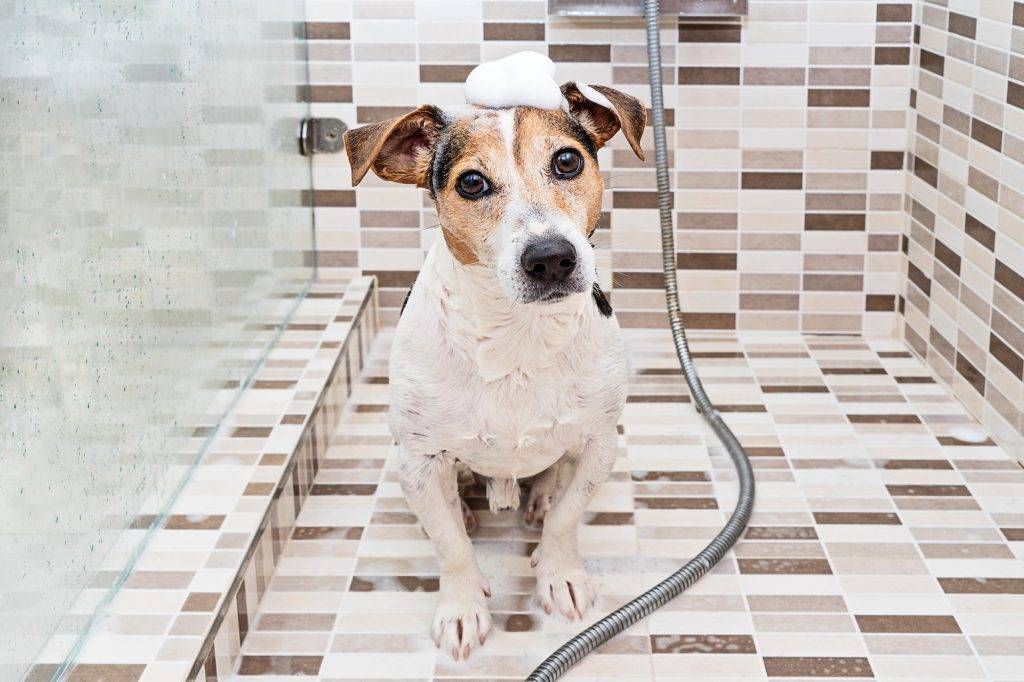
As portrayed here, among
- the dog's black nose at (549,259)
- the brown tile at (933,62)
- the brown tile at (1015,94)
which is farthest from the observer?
the brown tile at (933,62)

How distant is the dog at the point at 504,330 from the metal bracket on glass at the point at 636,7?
3.24 feet

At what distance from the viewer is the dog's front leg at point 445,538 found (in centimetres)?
179

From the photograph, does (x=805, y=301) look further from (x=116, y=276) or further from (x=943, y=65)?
(x=116, y=276)

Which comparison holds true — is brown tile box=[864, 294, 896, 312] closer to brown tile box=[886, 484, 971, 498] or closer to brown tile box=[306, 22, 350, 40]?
brown tile box=[886, 484, 971, 498]

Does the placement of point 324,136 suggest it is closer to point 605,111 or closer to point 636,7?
point 636,7

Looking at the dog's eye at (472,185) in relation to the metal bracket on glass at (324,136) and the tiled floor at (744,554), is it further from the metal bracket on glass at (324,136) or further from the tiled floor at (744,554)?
the metal bracket on glass at (324,136)

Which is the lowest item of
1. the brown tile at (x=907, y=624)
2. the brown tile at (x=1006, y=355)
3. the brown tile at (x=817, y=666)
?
the brown tile at (x=817, y=666)

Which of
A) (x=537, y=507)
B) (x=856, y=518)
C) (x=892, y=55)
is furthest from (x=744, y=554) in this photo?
(x=892, y=55)

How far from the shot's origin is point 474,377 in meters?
1.75

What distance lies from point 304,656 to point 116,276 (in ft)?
1.99

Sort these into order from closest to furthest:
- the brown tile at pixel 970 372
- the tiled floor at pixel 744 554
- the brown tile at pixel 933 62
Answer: the tiled floor at pixel 744 554 → the brown tile at pixel 970 372 → the brown tile at pixel 933 62

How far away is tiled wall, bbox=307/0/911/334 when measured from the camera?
108 inches

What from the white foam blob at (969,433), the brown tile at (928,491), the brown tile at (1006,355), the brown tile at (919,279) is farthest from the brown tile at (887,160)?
the brown tile at (928,491)

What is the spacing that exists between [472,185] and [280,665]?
702mm
